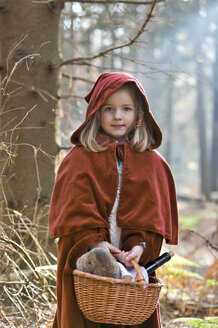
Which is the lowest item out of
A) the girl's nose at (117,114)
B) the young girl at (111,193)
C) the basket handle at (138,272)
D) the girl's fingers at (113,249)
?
the basket handle at (138,272)

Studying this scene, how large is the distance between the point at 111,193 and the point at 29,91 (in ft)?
6.08

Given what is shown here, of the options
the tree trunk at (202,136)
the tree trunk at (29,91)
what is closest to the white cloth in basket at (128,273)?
the tree trunk at (29,91)

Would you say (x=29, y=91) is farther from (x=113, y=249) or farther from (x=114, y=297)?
(x=114, y=297)

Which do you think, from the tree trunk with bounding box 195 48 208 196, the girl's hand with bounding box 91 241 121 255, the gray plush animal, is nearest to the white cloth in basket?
the gray plush animal

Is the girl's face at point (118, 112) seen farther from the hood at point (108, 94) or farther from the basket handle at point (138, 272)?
the basket handle at point (138, 272)

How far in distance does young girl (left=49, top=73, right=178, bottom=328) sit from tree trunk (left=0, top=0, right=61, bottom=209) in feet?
4.34

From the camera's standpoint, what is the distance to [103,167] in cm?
322

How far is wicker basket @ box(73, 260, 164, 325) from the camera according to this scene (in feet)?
8.68

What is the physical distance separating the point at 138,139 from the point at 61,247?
1.01m

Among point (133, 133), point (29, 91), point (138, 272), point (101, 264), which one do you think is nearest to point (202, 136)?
point (29, 91)

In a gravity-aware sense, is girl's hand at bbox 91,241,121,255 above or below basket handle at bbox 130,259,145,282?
above

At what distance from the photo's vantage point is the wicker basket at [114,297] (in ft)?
8.68

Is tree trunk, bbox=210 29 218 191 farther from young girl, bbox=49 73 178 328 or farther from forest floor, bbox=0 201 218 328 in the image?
young girl, bbox=49 73 178 328

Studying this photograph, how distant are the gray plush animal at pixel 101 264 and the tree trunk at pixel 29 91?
182 cm
